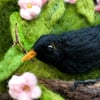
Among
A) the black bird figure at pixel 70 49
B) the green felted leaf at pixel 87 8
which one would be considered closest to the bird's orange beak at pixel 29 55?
the black bird figure at pixel 70 49

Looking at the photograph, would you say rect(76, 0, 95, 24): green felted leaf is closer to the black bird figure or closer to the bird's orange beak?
the black bird figure

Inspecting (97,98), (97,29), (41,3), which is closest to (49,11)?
(41,3)

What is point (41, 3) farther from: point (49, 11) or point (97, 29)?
point (97, 29)

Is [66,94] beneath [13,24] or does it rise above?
beneath

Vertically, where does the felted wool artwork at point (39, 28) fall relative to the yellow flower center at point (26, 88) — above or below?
above

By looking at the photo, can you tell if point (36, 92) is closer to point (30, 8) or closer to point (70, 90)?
point (70, 90)

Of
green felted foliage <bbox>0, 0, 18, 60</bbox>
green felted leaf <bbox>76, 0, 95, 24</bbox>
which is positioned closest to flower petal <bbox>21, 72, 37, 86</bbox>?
green felted foliage <bbox>0, 0, 18, 60</bbox>

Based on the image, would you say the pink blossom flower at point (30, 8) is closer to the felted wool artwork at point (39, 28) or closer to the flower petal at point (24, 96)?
the felted wool artwork at point (39, 28)
